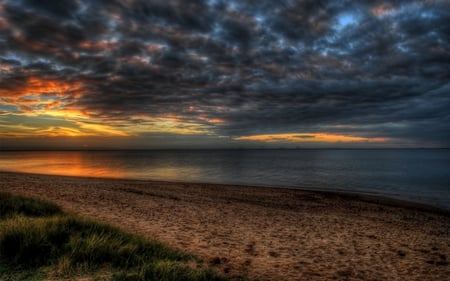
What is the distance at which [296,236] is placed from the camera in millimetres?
11523

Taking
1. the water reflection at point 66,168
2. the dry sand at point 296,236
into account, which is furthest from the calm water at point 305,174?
the dry sand at point 296,236

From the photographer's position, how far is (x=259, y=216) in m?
15.9

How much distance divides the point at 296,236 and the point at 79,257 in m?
8.43

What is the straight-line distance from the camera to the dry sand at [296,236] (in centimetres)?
777

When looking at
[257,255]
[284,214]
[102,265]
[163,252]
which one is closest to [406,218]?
[284,214]

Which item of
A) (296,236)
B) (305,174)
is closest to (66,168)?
(305,174)

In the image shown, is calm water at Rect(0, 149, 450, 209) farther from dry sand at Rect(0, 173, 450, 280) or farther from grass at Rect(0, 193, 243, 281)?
grass at Rect(0, 193, 243, 281)

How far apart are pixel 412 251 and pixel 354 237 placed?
2.19m

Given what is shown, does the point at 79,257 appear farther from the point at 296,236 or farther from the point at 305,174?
the point at 305,174

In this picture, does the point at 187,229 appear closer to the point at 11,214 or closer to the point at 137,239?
the point at 137,239

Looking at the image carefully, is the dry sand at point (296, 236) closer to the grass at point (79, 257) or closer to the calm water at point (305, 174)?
the grass at point (79, 257)

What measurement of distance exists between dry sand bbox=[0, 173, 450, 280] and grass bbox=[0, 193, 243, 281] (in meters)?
1.97

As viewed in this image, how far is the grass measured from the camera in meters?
5.08

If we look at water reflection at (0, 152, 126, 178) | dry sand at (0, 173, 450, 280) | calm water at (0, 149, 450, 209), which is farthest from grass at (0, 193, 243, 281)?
water reflection at (0, 152, 126, 178)
